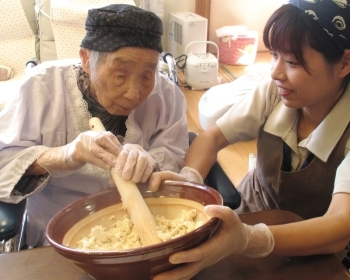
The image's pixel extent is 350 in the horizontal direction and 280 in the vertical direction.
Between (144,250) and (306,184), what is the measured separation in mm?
782

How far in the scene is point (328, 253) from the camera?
88 cm

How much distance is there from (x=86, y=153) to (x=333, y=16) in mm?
738

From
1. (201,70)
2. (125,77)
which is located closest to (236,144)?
(201,70)

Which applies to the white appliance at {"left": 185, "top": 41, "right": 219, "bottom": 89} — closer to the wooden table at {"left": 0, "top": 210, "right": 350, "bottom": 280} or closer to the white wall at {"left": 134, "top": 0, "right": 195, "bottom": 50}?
the white wall at {"left": 134, "top": 0, "right": 195, "bottom": 50}

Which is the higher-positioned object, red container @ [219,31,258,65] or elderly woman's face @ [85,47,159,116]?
elderly woman's face @ [85,47,159,116]

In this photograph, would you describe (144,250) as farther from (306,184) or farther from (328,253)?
(306,184)

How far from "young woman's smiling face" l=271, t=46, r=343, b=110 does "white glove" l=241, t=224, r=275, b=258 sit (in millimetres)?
453

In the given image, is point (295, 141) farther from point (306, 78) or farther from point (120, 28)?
point (120, 28)

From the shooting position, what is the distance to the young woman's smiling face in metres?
1.04

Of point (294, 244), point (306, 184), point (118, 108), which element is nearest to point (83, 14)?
point (118, 108)

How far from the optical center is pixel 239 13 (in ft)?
13.1

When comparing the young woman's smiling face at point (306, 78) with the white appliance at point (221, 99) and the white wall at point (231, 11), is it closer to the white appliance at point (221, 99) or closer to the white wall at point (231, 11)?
the white appliance at point (221, 99)

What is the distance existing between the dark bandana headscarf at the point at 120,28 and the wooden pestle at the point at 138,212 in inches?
14.6

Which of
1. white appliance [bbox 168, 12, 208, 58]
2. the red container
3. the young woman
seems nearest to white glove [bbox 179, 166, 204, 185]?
the young woman
